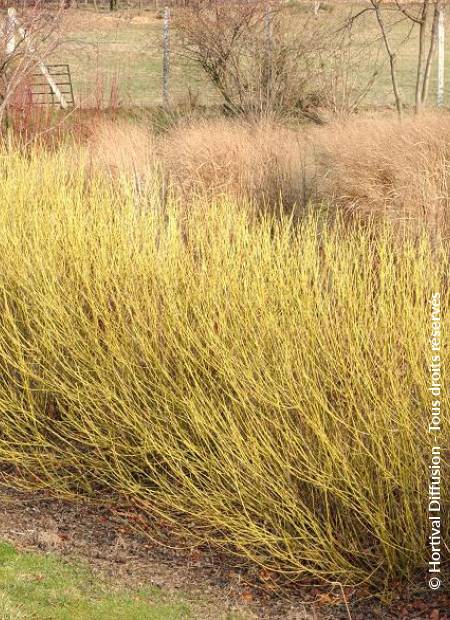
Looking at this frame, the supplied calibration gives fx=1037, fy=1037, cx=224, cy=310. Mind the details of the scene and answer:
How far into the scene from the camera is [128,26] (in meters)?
26.7

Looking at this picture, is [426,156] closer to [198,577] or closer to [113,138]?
[113,138]

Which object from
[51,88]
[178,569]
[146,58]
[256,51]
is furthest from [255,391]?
[146,58]

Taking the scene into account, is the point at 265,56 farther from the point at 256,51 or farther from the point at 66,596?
the point at 66,596

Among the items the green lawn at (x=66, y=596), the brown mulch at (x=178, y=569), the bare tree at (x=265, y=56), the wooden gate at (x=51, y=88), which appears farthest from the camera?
the wooden gate at (x=51, y=88)

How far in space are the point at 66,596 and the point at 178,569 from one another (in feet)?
1.76

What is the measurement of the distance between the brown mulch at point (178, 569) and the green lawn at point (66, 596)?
9 centimetres

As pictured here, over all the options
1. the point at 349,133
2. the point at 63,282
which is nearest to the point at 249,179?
the point at 349,133

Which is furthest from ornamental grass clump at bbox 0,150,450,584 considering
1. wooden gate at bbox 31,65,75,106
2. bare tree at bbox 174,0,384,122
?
wooden gate at bbox 31,65,75,106

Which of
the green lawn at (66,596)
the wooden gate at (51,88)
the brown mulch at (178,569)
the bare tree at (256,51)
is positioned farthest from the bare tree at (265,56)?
the green lawn at (66,596)

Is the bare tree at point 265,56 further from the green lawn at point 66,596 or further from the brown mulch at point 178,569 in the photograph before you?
the green lawn at point 66,596

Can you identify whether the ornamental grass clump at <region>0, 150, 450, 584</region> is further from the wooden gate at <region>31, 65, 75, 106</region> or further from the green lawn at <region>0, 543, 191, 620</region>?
the wooden gate at <region>31, 65, 75, 106</region>

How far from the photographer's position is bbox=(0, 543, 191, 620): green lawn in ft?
12.0

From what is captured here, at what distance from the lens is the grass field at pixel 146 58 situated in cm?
1809

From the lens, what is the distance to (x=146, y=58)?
23.2 m
